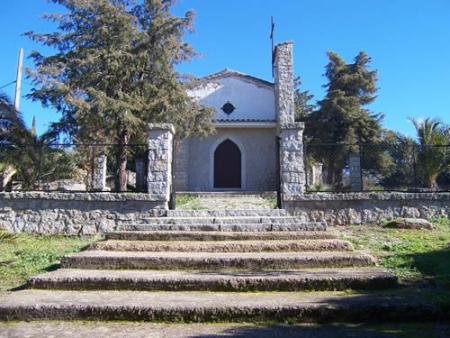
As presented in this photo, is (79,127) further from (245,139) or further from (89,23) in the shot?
(245,139)

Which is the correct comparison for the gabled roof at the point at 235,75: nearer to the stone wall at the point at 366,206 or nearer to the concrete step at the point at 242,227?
the stone wall at the point at 366,206

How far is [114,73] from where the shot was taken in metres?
12.3

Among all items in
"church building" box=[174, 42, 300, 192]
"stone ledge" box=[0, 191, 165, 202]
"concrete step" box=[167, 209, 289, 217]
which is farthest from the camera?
"church building" box=[174, 42, 300, 192]

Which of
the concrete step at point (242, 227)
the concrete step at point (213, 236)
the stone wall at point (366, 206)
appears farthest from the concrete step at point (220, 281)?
the stone wall at point (366, 206)

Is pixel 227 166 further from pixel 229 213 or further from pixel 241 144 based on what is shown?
pixel 229 213

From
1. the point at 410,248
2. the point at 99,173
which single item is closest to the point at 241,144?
the point at 99,173

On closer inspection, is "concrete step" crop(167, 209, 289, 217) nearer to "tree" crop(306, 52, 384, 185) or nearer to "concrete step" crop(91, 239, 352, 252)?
"concrete step" crop(91, 239, 352, 252)

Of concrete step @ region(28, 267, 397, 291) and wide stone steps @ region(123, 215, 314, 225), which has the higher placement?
wide stone steps @ region(123, 215, 314, 225)

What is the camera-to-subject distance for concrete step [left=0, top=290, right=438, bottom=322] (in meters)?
3.74

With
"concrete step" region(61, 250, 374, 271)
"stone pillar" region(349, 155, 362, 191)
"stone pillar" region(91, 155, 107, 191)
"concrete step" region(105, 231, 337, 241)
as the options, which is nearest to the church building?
"stone pillar" region(91, 155, 107, 191)

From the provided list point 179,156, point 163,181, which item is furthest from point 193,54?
point 163,181

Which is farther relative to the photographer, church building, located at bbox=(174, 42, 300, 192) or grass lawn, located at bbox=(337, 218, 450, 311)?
church building, located at bbox=(174, 42, 300, 192)

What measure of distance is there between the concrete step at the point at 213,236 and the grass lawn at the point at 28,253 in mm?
1133

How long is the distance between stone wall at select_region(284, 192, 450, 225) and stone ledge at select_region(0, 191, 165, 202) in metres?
2.85
